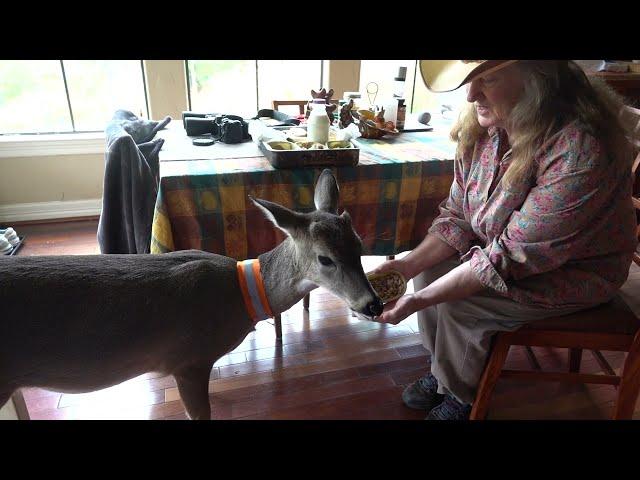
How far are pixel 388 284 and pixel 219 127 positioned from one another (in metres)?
1.26

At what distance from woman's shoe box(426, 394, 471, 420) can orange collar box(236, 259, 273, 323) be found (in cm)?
89

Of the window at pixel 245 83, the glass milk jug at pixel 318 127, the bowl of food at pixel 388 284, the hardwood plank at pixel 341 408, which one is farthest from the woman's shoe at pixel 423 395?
the window at pixel 245 83

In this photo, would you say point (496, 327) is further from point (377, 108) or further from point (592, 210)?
point (377, 108)

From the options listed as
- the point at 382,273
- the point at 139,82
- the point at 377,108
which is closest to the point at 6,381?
the point at 382,273

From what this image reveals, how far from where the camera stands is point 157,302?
3.91ft

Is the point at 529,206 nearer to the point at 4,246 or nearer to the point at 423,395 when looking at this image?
the point at 423,395

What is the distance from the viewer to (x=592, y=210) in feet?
4.23

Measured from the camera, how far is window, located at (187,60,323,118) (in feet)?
12.2

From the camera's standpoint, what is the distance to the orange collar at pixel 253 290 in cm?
134

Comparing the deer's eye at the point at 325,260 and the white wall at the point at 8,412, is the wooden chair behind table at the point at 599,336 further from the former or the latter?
the white wall at the point at 8,412

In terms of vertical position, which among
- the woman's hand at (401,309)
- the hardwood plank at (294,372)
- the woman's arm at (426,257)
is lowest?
the hardwood plank at (294,372)

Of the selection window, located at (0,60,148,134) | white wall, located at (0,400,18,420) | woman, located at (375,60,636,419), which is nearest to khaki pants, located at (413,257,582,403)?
woman, located at (375,60,636,419)

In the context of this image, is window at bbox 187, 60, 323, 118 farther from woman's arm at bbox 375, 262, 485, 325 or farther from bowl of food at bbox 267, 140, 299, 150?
woman's arm at bbox 375, 262, 485, 325

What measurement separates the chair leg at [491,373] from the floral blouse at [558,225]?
0.17 metres
